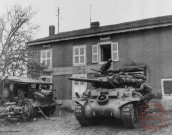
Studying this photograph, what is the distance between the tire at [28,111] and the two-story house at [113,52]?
6209mm

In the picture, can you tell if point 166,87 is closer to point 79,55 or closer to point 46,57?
point 79,55

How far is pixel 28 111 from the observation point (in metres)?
12.6

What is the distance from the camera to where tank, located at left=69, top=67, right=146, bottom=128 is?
8.75m

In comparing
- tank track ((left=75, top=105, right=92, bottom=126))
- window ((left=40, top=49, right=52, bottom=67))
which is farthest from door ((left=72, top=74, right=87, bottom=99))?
tank track ((left=75, top=105, right=92, bottom=126))

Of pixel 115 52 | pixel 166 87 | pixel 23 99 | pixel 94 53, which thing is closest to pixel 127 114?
pixel 23 99

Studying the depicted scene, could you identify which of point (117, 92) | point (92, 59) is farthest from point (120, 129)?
point (92, 59)

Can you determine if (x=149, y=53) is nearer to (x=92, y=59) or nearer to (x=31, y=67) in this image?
(x=92, y=59)

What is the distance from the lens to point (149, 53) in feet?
53.5

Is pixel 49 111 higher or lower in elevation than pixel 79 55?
lower

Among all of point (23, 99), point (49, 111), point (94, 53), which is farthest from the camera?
point (94, 53)

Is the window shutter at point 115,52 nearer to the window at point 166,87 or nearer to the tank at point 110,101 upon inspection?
the window at point 166,87

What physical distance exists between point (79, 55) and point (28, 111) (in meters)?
7.79

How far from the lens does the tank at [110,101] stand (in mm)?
8750

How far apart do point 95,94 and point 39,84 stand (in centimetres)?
606
